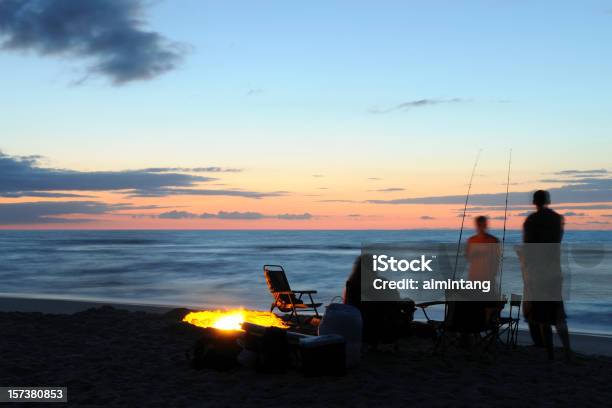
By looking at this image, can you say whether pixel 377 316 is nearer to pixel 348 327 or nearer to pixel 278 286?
pixel 348 327

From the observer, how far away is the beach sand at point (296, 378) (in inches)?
209

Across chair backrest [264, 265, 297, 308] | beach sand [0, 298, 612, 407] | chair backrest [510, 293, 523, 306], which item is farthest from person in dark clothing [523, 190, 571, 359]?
chair backrest [264, 265, 297, 308]

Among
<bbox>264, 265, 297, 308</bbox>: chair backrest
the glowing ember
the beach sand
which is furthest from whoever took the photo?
<bbox>264, 265, 297, 308</bbox>: chair backrest

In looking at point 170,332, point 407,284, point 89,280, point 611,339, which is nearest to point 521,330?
point 611,339

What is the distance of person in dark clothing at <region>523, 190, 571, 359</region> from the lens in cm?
672

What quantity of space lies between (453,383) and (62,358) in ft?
→ 13.9

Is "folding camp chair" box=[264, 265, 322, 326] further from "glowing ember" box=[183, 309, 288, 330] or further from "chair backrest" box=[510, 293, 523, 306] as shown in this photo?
"chair backrest" box=[510, 293, 523, 306]

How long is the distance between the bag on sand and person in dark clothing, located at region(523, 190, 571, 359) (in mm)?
1992

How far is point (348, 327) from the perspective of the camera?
6391mm

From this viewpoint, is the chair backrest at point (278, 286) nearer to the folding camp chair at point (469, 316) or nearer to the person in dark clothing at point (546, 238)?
the folding camp chair at point (469, 316)

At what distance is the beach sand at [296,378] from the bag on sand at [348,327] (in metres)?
0.17

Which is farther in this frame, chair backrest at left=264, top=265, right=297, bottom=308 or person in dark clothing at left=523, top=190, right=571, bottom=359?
chair backrest at left=264, top=265, right=297, bottom=308

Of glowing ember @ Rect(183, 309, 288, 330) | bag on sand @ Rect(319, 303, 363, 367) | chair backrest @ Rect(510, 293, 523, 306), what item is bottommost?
Result: glowing ember @ Rect(183, 309, 288, 330)

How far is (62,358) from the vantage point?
6.91 metres
